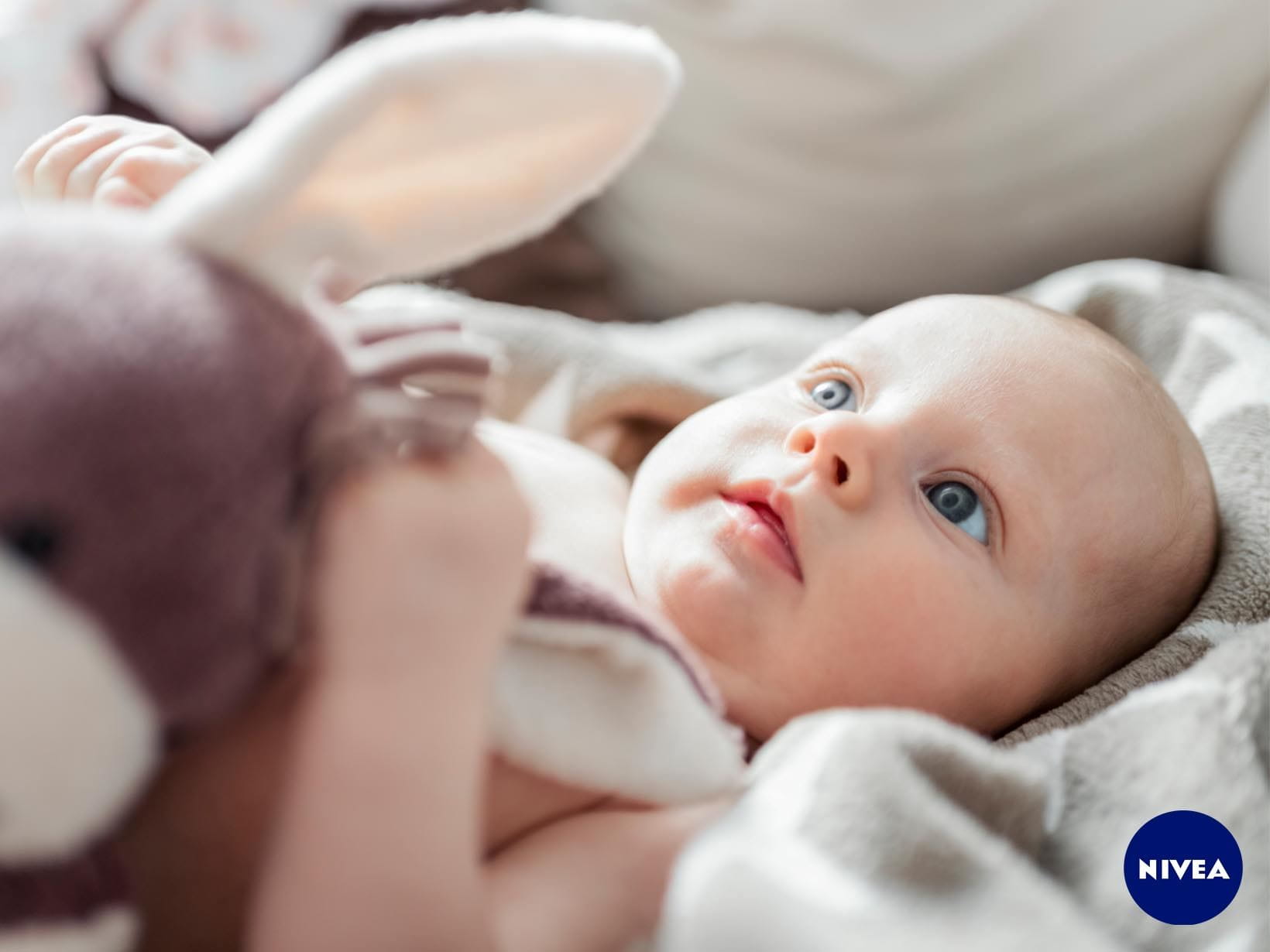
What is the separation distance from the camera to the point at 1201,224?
117 cm

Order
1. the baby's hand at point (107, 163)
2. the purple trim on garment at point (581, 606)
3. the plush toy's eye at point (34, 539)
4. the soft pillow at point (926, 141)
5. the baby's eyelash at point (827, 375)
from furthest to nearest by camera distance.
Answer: the soft pillow at point (926, 141) < the baby's eyelash at point (827, 375) < the baby's hand at point (107, 163) < the purple trim on garment at point (581, 606) < the plush toy's eye at point (34, 539)

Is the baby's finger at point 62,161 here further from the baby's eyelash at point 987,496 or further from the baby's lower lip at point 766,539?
the baby's eyelash at point 987,496

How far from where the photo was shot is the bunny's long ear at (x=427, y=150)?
0.44m

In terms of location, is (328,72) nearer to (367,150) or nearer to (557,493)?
(367,150)

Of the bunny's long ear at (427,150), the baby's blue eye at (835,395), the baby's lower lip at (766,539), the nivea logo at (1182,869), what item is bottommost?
the nivea logo at (1182,869)

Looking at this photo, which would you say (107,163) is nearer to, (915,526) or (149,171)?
(149,171)

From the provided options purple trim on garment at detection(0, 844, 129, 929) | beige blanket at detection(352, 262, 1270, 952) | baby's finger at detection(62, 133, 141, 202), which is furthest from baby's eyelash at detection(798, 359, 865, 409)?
purple trim on garment at detection(0, 844, 129, 929)

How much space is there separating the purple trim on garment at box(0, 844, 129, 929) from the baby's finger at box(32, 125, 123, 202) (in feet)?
1.30

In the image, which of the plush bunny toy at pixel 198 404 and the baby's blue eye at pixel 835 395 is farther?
the baby's blue eye at pixel 835 395

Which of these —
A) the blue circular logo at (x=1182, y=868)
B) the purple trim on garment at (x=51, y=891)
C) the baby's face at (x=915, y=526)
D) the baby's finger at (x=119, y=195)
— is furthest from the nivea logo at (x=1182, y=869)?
the baby's finger at (x=119, y=195)

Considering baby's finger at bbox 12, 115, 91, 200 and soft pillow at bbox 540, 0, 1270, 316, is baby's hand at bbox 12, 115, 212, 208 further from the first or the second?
soft pillow at bbox 540, 0, 1270, 316

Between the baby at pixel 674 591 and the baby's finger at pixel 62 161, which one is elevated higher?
the baby's finger at pixel 62 161

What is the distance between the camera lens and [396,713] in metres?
0.43

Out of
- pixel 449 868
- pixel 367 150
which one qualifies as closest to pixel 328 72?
pixel 367 150
